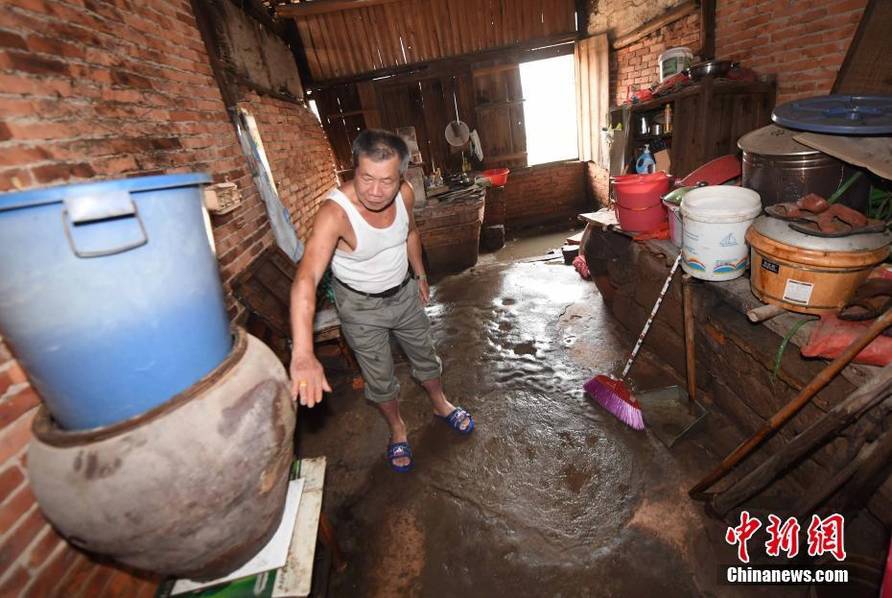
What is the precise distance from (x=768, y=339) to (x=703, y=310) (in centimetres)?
57

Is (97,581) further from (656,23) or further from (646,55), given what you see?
(646,55)

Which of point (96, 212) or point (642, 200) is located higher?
point (96, 212)

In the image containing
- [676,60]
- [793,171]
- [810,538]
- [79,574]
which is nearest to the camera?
[79,574]

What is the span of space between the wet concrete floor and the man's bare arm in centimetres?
131

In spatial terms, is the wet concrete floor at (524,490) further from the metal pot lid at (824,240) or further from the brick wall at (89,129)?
the metal pot lid at (824,240)

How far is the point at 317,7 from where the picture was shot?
6570mm

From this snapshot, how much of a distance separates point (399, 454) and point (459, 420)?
558 millimetres

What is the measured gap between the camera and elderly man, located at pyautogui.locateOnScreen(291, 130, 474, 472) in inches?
69.9

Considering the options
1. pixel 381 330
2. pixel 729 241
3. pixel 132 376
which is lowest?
pixel 381 330

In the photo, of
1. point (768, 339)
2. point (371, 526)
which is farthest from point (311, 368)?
point (768, 339)

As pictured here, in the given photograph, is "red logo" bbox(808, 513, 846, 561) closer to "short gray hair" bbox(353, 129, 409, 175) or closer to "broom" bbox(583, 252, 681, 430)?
"broom" bbox(583, 252, 681, 430)

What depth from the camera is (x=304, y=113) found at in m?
6.76

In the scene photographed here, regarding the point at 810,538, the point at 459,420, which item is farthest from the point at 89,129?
the point at 810,538

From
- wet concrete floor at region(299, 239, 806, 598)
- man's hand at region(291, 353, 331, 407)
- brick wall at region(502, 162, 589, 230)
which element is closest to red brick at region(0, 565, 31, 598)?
man's hand at region(291, 353, 331, 407)
